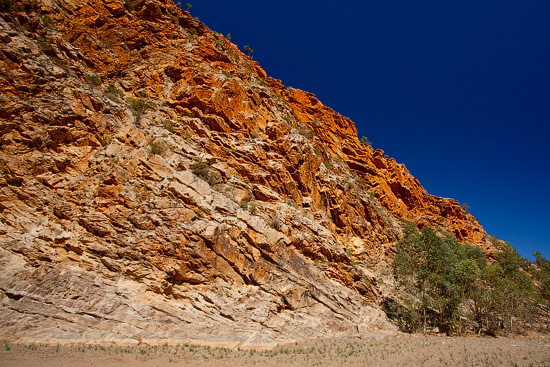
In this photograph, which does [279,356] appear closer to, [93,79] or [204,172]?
[204,172]

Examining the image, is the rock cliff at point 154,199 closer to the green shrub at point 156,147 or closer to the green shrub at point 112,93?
the green shrub at point 156,147

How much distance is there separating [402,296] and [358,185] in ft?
58.9

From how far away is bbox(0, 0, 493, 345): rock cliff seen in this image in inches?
475

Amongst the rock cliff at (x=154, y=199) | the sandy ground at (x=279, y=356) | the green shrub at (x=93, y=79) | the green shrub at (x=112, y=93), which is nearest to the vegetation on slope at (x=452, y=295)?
the rock cliff at (x=154, y=199)

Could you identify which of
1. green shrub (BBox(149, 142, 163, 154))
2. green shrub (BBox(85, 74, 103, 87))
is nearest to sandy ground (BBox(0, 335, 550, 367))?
green shrub (BBox(149, 142, 163, 154))

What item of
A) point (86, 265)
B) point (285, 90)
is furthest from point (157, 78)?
point (285, 90)

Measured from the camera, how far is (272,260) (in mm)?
18281

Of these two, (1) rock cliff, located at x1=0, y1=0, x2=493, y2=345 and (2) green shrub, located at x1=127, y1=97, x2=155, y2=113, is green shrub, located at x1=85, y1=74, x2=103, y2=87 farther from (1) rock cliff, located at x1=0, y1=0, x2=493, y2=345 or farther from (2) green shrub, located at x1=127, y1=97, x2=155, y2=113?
(2) green shrub, located at x1=127, y1=97, x2=155, y2=113

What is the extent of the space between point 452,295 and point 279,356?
19.7m

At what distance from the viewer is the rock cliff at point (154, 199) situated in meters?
12.1

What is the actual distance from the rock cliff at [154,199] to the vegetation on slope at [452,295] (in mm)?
2804

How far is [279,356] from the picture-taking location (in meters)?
12.0

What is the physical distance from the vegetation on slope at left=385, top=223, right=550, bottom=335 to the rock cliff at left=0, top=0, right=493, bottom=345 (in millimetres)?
2804

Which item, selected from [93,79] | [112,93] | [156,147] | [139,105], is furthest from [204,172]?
[93,79]
